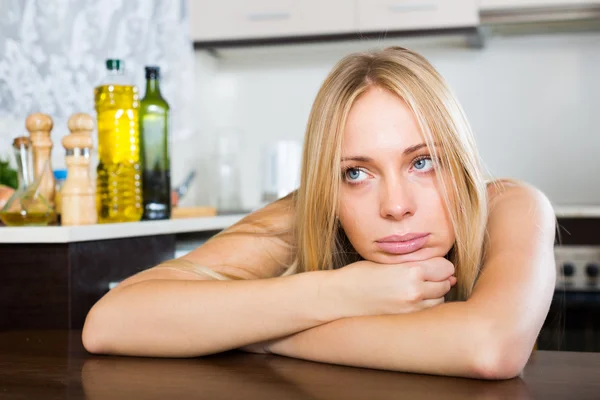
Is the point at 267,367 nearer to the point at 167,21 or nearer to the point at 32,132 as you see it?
the point at 32,132

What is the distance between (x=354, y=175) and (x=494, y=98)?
227cm

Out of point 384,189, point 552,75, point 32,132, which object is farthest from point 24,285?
point 552,75

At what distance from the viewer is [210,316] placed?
830mm

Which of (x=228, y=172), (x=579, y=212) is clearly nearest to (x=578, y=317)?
(x=579, y=212)

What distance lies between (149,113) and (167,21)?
1.32 meters

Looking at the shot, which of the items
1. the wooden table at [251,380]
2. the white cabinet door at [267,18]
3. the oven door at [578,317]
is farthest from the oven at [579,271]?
the wooden table at [251,380]

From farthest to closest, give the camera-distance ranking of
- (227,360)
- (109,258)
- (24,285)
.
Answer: (109,258), (24,285), (227,360)

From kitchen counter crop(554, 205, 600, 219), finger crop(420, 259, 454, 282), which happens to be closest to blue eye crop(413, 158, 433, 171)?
finger crop(420, 259, 454, 282)

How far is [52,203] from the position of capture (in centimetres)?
145

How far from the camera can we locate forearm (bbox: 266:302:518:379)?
72 cm

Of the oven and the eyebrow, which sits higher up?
the eyebrow

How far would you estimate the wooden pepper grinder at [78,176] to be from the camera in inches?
53.1

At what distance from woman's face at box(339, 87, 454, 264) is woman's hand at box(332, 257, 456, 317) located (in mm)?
37

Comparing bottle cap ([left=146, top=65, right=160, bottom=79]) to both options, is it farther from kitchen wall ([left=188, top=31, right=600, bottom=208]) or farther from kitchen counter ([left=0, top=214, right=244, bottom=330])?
kitchen wall ([left=188, top=31, right=600, bottom=208])
